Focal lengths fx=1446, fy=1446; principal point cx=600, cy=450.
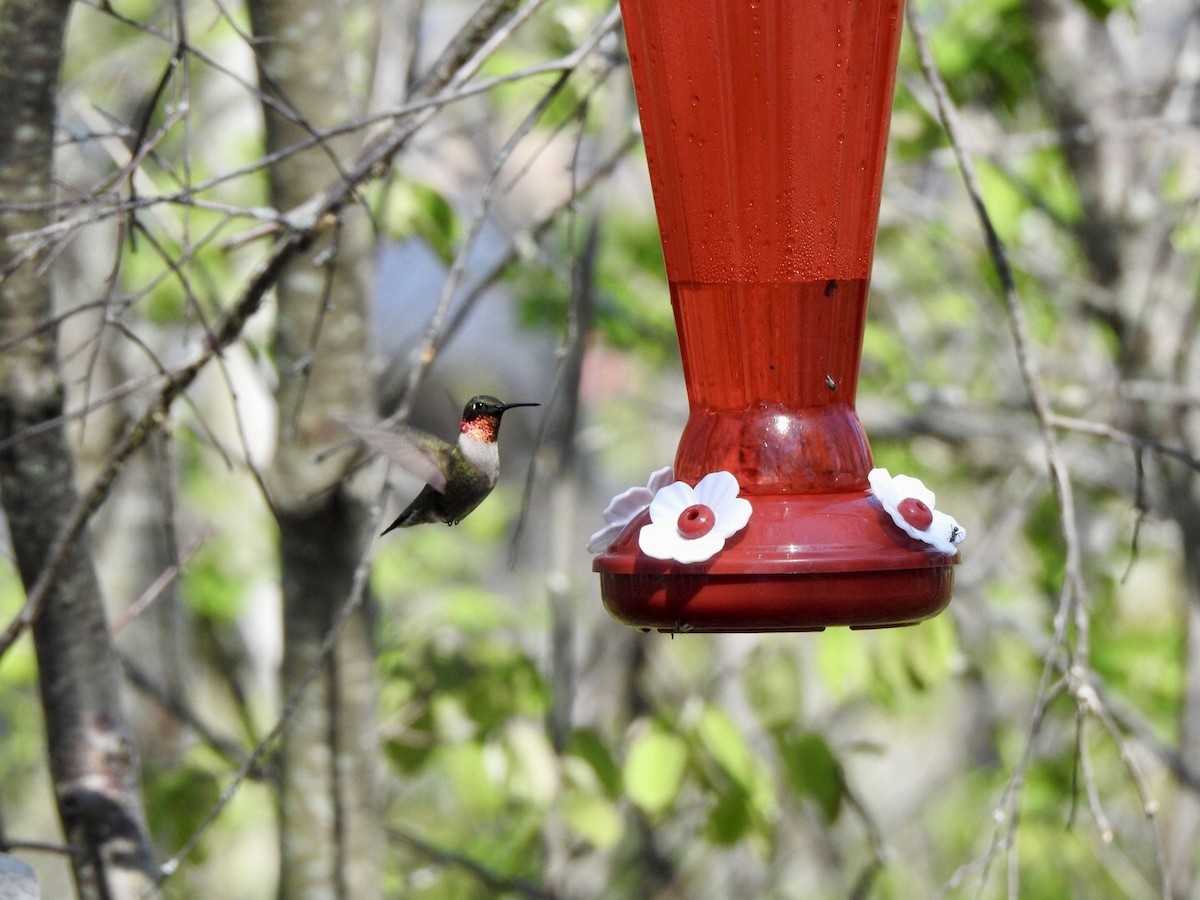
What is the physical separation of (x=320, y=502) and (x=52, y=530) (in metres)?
0.53

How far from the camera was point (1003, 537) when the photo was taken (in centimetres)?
495

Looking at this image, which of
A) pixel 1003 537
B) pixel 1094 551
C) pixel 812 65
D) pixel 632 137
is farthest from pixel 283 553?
pixel 1094 551

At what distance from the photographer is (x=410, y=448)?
2.40 metres

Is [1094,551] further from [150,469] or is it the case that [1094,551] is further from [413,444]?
[413,444]

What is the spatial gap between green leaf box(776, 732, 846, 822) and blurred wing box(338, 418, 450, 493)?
142cm

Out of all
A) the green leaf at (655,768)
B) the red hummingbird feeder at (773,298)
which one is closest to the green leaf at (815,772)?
the green leaf at (655,768)

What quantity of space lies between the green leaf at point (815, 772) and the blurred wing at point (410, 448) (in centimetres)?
142

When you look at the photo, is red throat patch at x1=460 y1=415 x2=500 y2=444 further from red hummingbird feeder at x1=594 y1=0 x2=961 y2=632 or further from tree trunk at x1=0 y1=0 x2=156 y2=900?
tree trunk at x1=0 y1=0 x2=156 y2=900

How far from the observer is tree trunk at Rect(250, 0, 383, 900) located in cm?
294

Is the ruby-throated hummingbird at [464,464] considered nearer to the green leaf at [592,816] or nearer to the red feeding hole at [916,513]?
the red feeding hole at [916,513]

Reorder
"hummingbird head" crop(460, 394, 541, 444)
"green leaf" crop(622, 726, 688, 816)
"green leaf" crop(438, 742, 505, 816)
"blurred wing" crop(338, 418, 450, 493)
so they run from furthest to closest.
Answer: "green leaf" crop(438, 742, 505, 816) → "green leaf" crop(622, 726, 688, 816) → "hummingbird head" crop(460, 394, 541, 444) → "blurred wing" crop(338, 418, 450, 493)

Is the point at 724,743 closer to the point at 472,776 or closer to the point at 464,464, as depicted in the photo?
the point at 472,776

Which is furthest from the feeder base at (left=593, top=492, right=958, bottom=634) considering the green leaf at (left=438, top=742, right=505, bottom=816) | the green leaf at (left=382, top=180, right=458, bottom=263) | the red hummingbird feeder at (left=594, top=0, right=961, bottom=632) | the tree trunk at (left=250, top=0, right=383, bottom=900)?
the green leaf at (left=438, top=742, right=505, bottom=816)

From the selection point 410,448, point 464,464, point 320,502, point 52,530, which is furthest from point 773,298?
point 52,530
